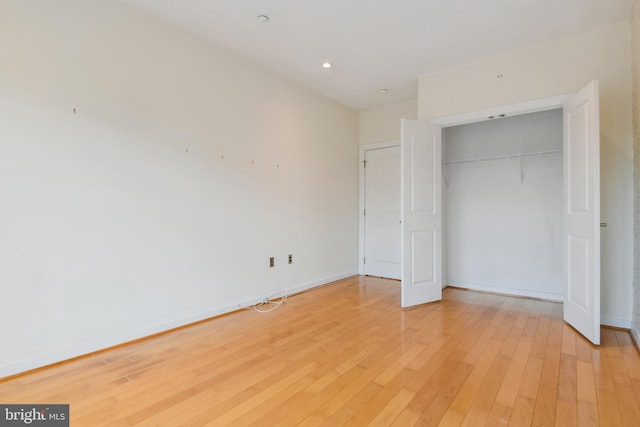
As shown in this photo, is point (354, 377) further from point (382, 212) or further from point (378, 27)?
point (382, 212)

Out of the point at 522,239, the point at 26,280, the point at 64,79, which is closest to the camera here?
the point at 26,280

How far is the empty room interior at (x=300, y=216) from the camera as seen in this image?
1.91m

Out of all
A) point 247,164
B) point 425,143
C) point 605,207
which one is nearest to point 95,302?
point 247,164

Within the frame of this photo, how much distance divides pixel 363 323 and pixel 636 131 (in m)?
2.85

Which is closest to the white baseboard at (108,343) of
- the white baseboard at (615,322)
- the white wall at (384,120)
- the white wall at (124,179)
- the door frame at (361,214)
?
the white wall at (124,179)

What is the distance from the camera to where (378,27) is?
2797 mm

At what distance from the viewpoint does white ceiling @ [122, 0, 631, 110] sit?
251cm

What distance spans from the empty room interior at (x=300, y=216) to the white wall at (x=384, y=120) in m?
0.28

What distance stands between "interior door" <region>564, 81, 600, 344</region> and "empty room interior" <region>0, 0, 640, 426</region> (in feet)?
0.08

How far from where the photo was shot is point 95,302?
2328 millimetres

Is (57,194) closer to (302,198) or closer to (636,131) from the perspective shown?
(302,198)

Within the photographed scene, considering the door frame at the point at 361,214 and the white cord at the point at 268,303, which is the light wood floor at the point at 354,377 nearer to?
the white cord at the point at 268,303

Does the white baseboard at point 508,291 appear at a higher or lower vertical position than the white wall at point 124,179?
lower

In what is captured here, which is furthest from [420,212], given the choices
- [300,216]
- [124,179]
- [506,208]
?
[124,179]
